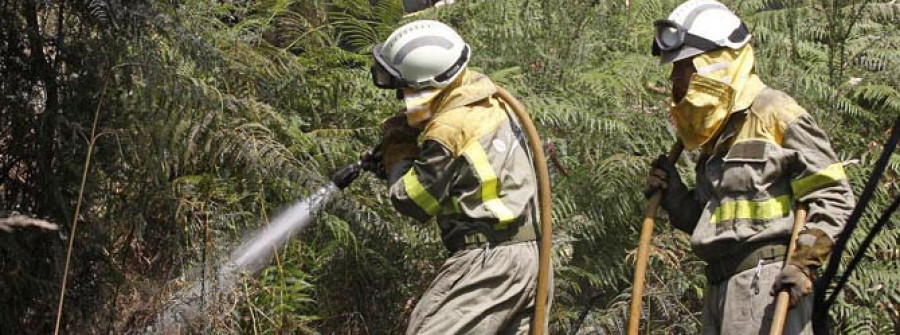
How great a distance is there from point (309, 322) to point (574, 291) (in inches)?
55.3

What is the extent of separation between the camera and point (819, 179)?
523cm

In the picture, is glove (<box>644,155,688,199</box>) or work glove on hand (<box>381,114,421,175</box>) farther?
work glove on hand (<box>381,114,421,175</box>)

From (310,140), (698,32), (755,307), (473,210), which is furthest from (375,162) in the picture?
(755,307)

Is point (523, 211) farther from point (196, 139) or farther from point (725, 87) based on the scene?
point (196, 139)

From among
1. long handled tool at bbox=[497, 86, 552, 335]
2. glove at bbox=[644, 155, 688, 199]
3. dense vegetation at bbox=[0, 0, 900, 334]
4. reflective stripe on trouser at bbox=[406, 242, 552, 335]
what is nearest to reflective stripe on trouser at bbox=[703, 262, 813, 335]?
glove at bbox=[644, 155, 688, 199]

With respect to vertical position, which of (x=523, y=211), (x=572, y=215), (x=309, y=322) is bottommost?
(x=309, y=322)

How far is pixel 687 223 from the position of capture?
5.80m

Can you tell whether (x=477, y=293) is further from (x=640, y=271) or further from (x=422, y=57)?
(x=422, y=57)

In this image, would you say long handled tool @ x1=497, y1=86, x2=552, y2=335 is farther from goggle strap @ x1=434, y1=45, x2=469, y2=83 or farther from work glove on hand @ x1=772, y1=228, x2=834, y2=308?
work glove on hand @ x1=772, y1=228, x2=834, y2=308

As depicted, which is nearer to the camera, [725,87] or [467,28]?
[725,87]

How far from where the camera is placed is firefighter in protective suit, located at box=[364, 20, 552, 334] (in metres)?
5.58

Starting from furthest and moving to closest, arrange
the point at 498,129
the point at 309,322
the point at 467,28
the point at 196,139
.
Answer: the point at 467,28, the point at 309,322, the point at 196,139, the point at 498,129

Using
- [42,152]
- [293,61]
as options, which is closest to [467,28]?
[293,61]

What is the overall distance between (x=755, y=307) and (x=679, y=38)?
1.10 m
